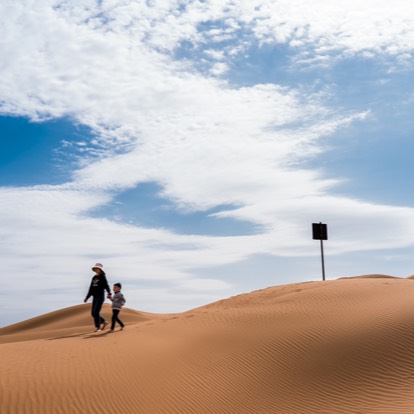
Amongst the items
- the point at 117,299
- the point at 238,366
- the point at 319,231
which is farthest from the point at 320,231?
the point at 238,366

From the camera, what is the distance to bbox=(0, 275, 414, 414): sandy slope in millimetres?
10789

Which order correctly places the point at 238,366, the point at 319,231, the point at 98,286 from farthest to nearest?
1. the point at 319,231
2. the point at 98,286
3. the point at 238,366

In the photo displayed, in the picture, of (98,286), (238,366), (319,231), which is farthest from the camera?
(319,231)

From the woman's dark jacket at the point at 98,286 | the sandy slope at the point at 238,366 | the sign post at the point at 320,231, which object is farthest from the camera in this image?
the sign post at the point at 320,231

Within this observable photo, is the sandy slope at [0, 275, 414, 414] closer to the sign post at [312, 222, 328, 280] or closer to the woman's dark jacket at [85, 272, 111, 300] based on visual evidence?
the woman's dark jacket at [85, 272, 111, 300]

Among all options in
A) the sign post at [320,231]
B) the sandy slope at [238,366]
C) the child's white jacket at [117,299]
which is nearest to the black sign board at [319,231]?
the sign post at [320,231]

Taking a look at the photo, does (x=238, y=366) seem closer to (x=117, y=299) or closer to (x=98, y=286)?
(x=117, y=299)

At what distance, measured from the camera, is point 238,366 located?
12.8 metres

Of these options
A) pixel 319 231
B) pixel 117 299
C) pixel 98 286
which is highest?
pixel 319 231

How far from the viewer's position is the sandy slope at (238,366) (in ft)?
35.4

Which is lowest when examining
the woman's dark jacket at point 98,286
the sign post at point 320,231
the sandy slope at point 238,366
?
the sandy slope at point 238,366

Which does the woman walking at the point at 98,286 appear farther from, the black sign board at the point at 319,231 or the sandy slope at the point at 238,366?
the black sign board at the point at 319,231

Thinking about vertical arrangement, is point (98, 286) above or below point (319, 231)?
below

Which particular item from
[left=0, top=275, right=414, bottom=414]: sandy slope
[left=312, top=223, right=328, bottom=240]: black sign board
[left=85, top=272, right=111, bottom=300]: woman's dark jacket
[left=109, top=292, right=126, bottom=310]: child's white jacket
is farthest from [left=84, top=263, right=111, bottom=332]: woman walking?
[left=312, top=223, right=328, bottom=240]: black sign board
